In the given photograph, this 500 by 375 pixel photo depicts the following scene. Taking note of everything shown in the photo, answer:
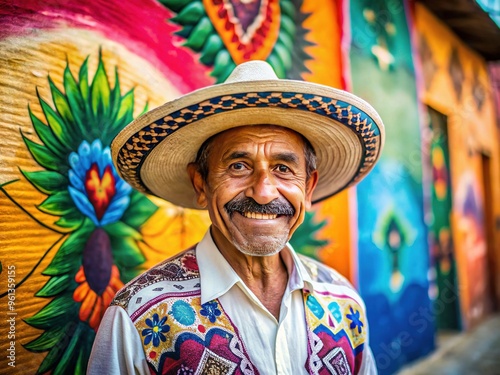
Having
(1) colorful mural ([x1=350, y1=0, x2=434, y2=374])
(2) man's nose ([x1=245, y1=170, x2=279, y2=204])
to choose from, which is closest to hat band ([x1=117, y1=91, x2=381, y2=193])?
(2) man's nose ([x1=245, y1=170, x2=279, y2=204])

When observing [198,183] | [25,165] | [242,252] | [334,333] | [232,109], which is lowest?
[334,333]

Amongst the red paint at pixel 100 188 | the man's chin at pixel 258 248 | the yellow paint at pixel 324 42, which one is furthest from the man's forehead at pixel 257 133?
the yellow paint at pixel 324 42

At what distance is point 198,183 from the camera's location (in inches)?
77.2

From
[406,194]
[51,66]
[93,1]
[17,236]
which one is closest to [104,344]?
[17,236]

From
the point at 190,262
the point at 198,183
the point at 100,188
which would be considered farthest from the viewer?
the point at 100,188

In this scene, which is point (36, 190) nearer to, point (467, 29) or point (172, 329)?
point (172, 329)

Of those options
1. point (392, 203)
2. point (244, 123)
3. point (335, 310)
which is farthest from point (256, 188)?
point (392, 203)

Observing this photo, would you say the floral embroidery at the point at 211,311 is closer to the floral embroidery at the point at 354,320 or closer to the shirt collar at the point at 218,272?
the shirt collar at the point at 218,272

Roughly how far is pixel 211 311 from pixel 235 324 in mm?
96

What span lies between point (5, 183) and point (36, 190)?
146mm

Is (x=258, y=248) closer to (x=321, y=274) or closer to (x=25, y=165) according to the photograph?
(x=321, y=274)

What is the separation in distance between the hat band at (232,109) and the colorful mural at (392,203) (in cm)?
238

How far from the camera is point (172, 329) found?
1.62 m

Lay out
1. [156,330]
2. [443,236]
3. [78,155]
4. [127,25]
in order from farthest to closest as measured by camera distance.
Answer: [443,236]
[127,25]
[78,155]
[156,330]
